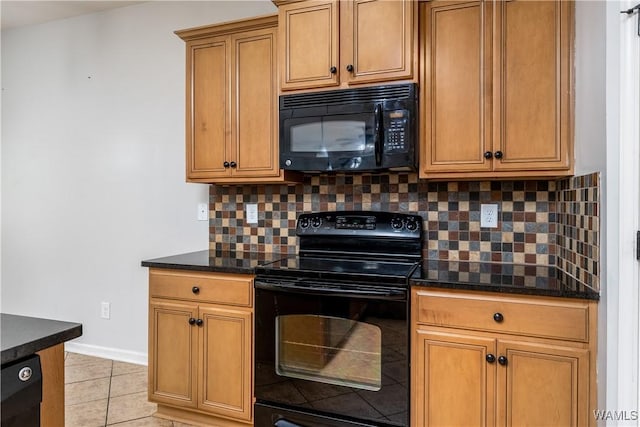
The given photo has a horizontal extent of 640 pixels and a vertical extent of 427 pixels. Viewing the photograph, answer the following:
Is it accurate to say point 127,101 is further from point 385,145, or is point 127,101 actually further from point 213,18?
point 385,145

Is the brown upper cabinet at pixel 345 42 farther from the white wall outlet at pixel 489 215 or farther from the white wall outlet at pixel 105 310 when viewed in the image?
the white wall outlet at pixel 105 310

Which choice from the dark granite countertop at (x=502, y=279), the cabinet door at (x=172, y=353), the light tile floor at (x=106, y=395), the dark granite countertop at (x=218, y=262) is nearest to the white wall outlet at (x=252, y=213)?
the dark granite countertop at (x=218, y=262)

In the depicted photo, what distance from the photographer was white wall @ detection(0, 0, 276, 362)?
3.09 metres

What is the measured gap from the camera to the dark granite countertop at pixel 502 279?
1647mm

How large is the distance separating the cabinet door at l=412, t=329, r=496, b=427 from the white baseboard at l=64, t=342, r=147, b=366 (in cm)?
223

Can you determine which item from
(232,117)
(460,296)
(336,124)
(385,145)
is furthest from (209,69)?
(460,296)

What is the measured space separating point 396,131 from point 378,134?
0.29 feet

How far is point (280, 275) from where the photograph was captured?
6.74ft

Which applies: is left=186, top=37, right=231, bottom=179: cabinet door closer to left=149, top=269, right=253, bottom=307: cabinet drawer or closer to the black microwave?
the black microwave

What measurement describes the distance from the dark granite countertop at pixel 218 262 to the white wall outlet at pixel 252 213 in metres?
0.23

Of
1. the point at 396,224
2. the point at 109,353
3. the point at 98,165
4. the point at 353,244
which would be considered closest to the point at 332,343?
the point at 353,244

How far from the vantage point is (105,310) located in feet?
11.0

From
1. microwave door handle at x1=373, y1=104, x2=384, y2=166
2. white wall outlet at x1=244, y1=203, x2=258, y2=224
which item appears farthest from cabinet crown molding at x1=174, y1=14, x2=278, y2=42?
white wall outlet at x1=244, y1=203, x2=258, y2=224

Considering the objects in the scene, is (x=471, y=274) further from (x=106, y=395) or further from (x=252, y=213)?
(x=106, y=395)
